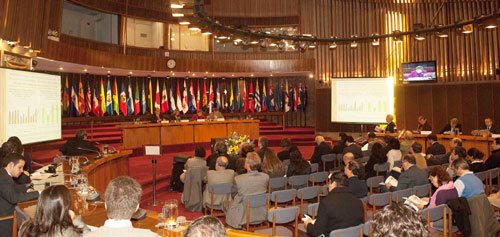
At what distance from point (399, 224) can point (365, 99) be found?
13663mm

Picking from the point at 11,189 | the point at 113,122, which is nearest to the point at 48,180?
the point at 11,189

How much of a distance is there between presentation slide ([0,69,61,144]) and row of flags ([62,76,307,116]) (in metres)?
6.98

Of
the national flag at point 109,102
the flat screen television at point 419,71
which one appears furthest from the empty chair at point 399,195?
the national flag at point 109,102

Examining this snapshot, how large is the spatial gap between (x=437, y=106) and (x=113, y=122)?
12.5m

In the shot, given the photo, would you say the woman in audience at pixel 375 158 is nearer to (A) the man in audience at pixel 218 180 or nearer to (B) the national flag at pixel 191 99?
(A) the man in audience at pixel 218 180

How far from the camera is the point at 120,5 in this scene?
48.9 ft

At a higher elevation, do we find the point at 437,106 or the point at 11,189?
the point at 437,106

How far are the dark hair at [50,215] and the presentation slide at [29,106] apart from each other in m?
4.52

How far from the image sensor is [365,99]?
14992mm

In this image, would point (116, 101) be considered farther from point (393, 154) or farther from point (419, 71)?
point (419, 71)

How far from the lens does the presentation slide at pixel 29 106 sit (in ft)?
20.3

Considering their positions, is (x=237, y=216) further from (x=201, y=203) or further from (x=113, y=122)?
(x=113, y=122)

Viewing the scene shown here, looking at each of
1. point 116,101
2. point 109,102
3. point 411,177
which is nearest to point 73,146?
point 411,177

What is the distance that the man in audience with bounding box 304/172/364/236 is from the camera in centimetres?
377
